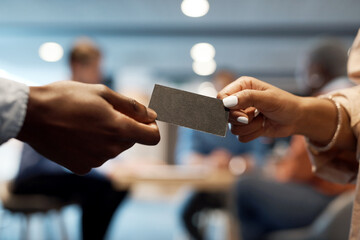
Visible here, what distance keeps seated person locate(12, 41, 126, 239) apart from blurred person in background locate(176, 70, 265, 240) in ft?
1.90

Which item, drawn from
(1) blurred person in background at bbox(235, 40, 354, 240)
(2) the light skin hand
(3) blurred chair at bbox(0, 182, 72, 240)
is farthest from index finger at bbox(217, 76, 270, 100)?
(3) blurred chair at bbox(0, 182, 72, 240)

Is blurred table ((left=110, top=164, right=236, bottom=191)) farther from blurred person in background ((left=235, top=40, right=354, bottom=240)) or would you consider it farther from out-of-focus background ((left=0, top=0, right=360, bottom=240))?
blurred person in background ((left=235, top=40, right=354, bottom=240))

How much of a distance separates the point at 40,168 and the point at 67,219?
2398 millimetres

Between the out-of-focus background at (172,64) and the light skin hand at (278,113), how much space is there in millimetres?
561

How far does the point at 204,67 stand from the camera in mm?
7266

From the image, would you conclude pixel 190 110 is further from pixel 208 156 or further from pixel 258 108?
pixel 208 156

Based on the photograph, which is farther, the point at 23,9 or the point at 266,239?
the point at 23,9

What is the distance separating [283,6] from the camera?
4.38 m

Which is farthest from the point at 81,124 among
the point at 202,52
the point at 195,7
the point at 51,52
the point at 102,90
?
the point at 51,52

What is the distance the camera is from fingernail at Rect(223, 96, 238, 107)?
565mm

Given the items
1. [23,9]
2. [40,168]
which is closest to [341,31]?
[23,9]

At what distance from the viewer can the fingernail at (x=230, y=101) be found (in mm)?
565

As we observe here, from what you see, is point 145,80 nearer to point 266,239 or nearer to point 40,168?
point 40,168

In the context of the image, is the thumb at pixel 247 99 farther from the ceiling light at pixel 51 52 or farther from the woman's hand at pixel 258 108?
the ceiling light at pixel 51 52
